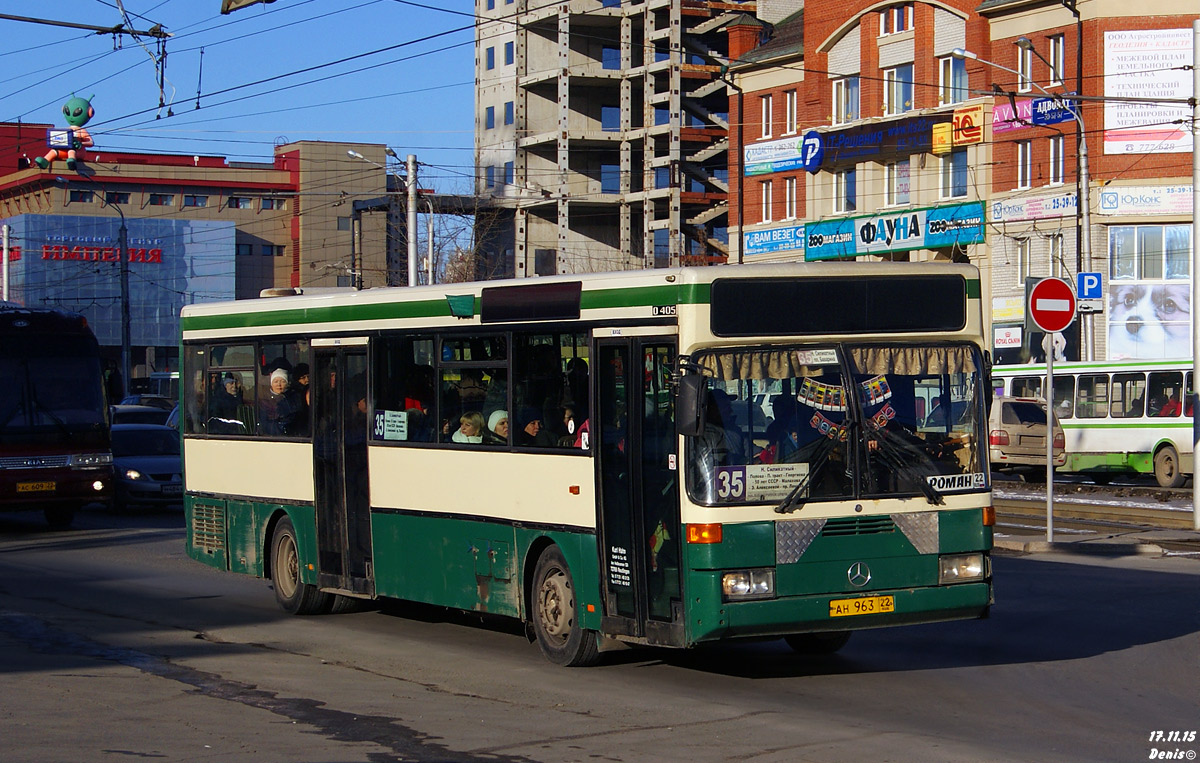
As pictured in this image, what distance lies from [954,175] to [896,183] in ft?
9.39

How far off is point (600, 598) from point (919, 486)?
2.22 m

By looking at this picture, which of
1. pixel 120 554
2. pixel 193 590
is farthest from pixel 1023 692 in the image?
pixel 120 554

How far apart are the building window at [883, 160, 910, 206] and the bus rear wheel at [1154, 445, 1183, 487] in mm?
22363

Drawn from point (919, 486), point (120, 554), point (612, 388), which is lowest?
point (120, 554)

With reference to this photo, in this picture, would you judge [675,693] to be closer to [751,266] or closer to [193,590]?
[751,266]

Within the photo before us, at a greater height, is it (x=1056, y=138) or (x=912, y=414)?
(x=1056, y=138)

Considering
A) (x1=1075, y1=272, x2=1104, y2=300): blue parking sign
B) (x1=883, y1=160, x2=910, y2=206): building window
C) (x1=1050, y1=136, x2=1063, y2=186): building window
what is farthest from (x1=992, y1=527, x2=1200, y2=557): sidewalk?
(x1=883, y1=160, x2=910, y2=206): building window

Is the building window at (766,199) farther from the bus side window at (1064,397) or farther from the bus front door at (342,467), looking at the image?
the bus front door at (342,467)

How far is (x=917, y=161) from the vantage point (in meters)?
54.0

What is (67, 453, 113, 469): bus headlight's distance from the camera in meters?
22.8

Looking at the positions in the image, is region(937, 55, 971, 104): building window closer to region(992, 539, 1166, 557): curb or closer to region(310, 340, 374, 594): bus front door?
region(992, 539, 1166, 557): curb

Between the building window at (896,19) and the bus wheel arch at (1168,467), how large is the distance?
2450 cm

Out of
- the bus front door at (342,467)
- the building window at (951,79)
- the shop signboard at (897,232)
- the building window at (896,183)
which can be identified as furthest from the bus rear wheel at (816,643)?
the building window at (896,183)

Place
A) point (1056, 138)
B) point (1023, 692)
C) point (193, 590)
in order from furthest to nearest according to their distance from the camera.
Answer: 1. point (1056, 138)
2. point (193, 590)
3. point (1023, 692)
